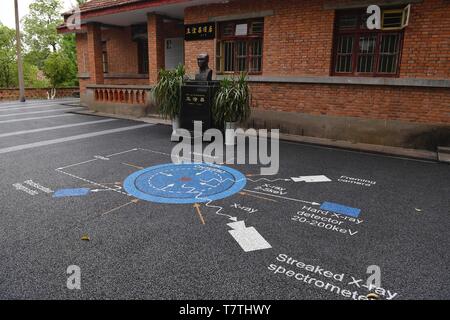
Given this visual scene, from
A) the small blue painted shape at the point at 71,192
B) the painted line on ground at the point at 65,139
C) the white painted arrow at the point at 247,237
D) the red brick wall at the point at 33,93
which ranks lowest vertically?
the white painted arrow at the point at 247,237

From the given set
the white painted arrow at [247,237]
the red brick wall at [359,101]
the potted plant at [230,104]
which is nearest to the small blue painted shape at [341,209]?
the white painted arrow at [247,237]

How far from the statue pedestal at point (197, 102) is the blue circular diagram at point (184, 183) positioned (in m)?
2.57

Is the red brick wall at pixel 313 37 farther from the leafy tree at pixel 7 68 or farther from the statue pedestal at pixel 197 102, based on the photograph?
the leafy tree at pixel 7 68

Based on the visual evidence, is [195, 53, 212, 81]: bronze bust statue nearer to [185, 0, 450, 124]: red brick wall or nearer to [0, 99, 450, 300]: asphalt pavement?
[185, 0, 450, 124]: red brick wall

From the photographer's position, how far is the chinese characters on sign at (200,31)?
1067 cm

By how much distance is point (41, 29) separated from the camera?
39469mm

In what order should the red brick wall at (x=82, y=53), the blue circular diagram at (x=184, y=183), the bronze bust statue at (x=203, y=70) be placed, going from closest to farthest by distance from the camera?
1. the blue circular diagram at (x=184, y=183)
2. the bronze bust statue at (x=203, y=70)
3. the red brick wall at (x=82, y=53)

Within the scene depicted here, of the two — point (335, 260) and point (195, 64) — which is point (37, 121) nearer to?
point (195, 64)

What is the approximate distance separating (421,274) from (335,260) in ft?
2.45

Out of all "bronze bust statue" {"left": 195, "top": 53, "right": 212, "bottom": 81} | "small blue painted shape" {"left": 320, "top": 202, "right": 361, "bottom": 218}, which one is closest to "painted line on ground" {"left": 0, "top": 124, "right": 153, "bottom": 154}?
"bronze bust statue" {"left": 195, "top": 53, "right": 212, "bottom": 81}
